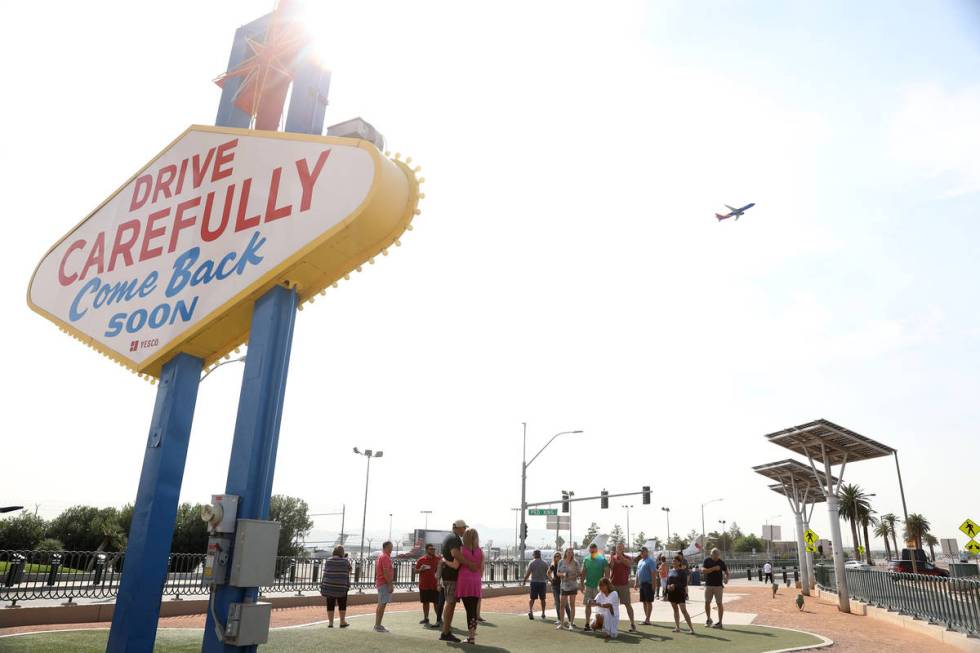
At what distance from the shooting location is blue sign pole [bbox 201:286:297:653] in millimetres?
5219

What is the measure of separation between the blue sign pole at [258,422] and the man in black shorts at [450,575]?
438 cm

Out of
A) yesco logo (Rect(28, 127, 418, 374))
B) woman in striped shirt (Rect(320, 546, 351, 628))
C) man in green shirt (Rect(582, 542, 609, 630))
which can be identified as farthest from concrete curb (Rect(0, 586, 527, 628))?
man in green shirt (Rect(582, 542, 609, 630))

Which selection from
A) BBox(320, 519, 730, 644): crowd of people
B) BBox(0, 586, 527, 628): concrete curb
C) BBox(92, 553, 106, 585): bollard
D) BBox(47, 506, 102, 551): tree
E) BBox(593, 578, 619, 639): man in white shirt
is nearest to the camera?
BBox(320, 519, 730, 644): crowd of people

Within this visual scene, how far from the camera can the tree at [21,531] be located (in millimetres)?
46406

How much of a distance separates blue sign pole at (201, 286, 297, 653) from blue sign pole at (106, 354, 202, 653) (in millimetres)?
787

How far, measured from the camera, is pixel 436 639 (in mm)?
9453

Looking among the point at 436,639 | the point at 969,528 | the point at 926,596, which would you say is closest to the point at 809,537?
the point at 969,528

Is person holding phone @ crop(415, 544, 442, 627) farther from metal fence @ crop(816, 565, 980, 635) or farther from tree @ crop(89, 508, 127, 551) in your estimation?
tree @ crop(89, 508, 127, 551)

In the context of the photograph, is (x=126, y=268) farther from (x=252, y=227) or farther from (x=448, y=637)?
(x=448, y=637)

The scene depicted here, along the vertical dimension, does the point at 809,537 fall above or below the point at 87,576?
above

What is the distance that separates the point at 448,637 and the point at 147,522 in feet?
16.7

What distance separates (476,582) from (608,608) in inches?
125

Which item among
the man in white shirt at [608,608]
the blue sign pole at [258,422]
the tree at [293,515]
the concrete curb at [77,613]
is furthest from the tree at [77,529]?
the blue sign pole at [258,422]

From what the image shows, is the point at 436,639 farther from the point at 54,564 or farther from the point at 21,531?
the point at 21,531
